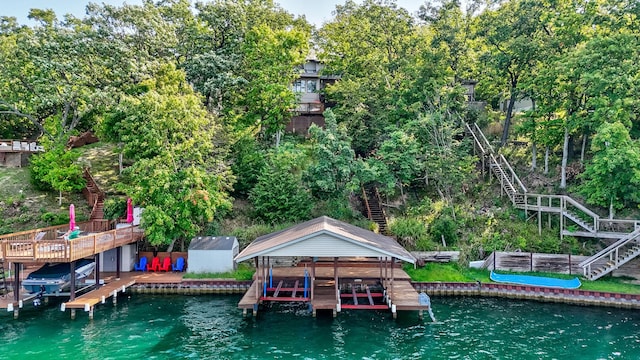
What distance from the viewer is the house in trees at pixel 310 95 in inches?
1553

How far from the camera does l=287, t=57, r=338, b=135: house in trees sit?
129 ft

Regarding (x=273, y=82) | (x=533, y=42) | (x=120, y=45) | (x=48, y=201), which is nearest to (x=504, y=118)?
(x=533, y=42)

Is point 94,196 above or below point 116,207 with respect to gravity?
above

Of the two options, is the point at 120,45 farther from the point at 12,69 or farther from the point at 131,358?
the point at 131,358

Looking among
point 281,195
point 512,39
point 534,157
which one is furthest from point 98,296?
point 512,39

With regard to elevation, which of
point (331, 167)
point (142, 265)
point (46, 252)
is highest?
point (331, 167)

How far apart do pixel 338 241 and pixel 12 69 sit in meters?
25.2

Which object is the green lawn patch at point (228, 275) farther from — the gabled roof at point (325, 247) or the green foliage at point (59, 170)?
the green foliage at point (59, 170)

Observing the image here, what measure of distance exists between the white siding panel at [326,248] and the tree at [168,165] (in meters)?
7.68

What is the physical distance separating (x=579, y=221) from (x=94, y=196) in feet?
103

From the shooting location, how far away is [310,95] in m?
42.3

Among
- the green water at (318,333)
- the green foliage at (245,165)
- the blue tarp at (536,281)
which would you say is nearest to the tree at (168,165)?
the green water at (318,333)

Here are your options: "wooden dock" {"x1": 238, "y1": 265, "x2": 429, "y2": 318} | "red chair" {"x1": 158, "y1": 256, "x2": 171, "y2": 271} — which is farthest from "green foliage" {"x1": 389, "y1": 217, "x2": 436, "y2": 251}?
"red chair" {"x1": 158, "y1": 256, "x2": 171, "y2": 271}

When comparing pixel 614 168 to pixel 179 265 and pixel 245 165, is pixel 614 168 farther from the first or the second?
pixel 179 265
